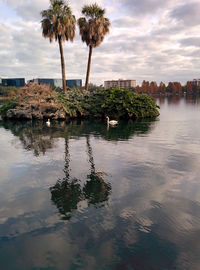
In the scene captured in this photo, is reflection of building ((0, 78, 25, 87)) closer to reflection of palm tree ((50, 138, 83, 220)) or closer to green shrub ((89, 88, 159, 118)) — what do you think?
green shrub ((89, 88, 159, 118))

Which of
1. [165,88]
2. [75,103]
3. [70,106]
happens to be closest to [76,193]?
[70,106]

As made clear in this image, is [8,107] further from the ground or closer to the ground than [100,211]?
further from the ground

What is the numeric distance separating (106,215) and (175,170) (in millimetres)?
4247

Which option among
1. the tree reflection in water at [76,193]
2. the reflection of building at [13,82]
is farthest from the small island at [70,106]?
the reflection of building at [13,82]

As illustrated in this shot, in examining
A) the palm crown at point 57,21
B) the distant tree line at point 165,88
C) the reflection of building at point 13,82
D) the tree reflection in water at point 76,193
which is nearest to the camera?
the tree reflection in water at point 76,193

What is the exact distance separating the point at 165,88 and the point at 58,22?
486ft

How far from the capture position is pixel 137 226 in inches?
213

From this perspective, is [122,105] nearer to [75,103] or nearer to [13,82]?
[75,103]

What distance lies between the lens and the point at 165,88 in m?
168

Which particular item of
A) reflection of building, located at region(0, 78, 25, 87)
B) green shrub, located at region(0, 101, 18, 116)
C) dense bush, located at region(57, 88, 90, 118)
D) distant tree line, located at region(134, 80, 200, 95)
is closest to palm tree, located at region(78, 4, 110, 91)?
dense bush, located at region(57, 88, 90, 118)

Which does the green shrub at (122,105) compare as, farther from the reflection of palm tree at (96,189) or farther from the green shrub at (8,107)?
the reflection of palm tree at (96,189)

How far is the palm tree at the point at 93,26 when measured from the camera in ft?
110

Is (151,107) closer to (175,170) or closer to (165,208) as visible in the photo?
(175,170)

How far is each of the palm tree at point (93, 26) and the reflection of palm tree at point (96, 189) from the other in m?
28.7
